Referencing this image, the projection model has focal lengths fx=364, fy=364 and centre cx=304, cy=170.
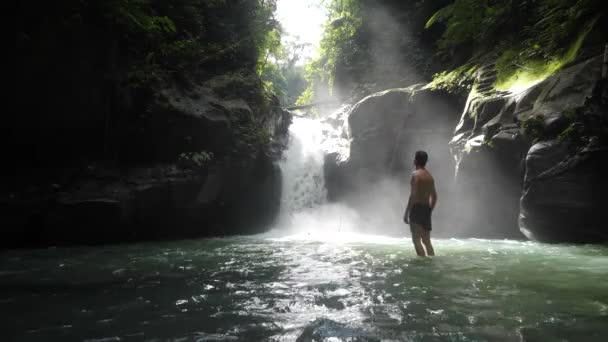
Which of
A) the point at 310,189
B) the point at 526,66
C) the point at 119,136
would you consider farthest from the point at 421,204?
the point at 310,189

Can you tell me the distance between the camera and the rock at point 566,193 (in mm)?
7602

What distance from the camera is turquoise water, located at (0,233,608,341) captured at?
107 inches

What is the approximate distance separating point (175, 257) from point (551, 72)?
10121 mm

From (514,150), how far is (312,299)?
8.02 meters

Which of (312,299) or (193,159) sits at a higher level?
(193,159)

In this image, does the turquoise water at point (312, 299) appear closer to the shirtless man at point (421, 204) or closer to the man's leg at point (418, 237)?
the man's leg at point (418, 237)

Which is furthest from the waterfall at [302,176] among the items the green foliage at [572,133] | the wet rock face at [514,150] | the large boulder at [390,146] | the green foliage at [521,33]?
the green foliage at [572,133]

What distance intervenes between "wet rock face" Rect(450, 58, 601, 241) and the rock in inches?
0.8

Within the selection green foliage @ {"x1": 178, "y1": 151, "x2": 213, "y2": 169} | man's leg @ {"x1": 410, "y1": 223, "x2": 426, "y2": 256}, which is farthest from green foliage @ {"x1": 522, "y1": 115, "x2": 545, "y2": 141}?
green foliage @ {"x1": 178, "y1": 151, "x2": 213, "y2": 169}

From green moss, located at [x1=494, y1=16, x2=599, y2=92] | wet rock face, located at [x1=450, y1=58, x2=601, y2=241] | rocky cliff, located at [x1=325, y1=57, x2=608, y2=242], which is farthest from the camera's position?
green moss, located at [x1=494, y1=16, x2=599, y2=92]

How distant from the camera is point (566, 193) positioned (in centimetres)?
777

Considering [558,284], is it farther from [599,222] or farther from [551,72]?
[551,72]

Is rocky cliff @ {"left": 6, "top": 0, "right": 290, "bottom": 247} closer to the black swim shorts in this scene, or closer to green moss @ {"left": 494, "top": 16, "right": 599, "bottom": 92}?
the black swim shorts

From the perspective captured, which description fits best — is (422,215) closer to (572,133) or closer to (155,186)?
(572,133)
